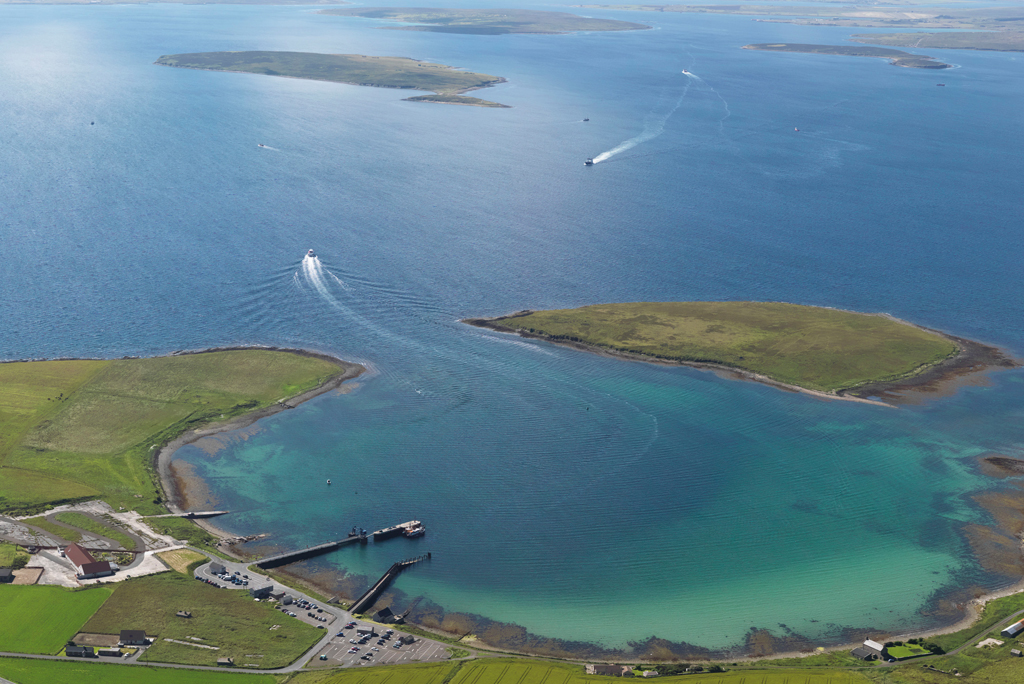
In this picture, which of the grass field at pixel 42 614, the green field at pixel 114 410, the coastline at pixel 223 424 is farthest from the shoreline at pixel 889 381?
the grass field at pixel 42 614

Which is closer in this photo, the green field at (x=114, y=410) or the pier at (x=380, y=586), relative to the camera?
the pier at (x=380, y=586)

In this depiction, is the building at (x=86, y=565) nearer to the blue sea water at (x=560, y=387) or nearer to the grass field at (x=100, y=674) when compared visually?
the grass field at (x=100, y=674)

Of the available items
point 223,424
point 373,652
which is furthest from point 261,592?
point 223,424

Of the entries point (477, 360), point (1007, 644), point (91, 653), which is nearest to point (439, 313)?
point (477, 360)

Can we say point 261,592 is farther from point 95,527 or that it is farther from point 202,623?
point 95,527

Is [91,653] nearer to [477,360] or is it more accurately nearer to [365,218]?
[477,360]
